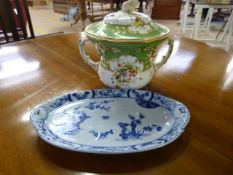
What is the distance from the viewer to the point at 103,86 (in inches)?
23.1

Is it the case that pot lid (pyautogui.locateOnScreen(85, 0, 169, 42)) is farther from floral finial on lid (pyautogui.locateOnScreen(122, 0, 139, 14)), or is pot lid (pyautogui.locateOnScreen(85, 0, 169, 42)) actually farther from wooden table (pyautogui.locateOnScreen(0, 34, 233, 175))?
wooden table (pyautogui.locateOnScreen(0, 34, 233, 175))

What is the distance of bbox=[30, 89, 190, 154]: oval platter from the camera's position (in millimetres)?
375

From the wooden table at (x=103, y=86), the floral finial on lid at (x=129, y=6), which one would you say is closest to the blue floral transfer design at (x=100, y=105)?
the wooden table at (x=103, y=86)

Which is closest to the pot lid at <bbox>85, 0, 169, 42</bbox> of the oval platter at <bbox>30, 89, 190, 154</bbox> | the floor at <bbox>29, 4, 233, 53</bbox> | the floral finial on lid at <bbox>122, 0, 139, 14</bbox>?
the floral finial on lid at <bbox>122, 0, 139, 14</bbox>

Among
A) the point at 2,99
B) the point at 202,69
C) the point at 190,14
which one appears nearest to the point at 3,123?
the point at 2,99

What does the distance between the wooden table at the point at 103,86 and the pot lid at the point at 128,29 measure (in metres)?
0.15

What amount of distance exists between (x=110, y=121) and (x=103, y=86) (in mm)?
164

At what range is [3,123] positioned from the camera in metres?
0.45

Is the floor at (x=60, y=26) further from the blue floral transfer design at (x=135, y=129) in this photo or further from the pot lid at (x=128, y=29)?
the blue floral transfer design at (x=135, y=129)

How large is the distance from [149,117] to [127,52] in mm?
146

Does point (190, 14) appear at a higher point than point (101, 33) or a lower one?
lower

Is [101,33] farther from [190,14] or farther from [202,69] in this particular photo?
[190,14]

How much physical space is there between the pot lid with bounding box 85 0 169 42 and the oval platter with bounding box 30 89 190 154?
118mm

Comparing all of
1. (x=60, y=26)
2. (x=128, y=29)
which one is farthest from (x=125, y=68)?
(x=60, y=26)
